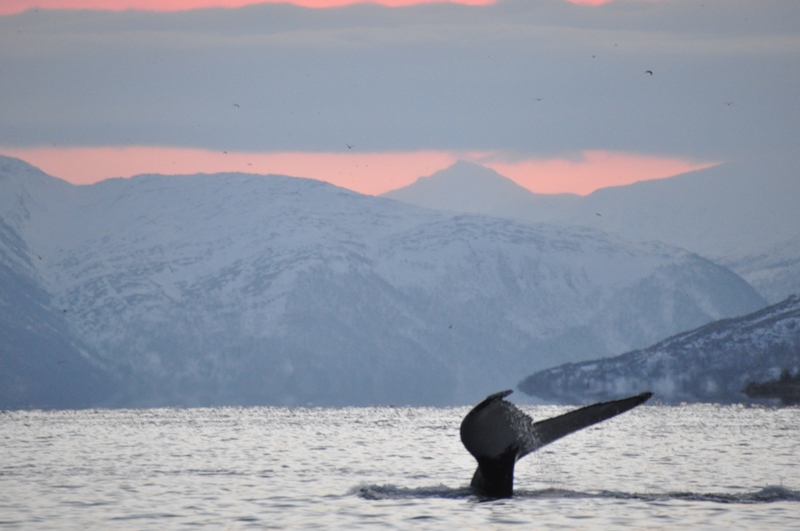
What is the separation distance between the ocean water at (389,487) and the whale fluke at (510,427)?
5.58 feet

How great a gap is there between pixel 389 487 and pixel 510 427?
11229mm

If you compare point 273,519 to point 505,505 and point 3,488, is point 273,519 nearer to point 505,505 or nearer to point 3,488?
point 505,505

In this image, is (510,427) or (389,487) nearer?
(510,427)

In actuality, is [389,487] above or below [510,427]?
below

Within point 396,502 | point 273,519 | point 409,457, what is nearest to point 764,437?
point 409,457

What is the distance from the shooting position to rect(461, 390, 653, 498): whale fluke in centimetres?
3102

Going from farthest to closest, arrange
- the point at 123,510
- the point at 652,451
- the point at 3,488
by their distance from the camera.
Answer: the point at 652,451
the point at 3,488
the point at 123,510

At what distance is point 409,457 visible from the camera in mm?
61062

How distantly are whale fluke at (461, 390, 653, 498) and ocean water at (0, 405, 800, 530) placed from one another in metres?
1.70

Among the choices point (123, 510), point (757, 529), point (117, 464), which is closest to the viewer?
point (757, 529)

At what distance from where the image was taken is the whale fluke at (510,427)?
3102 centimetres

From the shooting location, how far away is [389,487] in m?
41.3

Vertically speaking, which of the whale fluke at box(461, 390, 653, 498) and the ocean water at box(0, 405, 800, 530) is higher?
the whale fluke at box(461, 390, 653, 498)

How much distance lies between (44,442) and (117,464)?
95.4 feet
